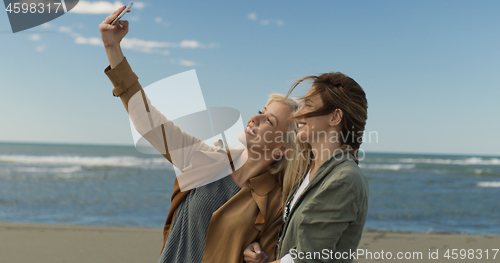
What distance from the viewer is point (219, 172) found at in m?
1.87

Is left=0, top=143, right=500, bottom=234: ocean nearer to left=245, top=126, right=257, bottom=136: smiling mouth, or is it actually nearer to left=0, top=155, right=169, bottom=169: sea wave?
left=0, top=155, right=169, bottom=169: sea wave

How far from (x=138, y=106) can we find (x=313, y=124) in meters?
0.86

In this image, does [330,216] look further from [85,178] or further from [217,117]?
[85,178]

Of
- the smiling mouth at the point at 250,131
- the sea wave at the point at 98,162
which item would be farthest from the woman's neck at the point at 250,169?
the sea wave at the point at 98,162

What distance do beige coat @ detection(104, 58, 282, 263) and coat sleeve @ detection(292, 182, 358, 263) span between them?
468 mm

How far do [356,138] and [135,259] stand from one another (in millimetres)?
4335

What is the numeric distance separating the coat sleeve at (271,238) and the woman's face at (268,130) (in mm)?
369

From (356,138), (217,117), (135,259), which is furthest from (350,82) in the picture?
(135,259)

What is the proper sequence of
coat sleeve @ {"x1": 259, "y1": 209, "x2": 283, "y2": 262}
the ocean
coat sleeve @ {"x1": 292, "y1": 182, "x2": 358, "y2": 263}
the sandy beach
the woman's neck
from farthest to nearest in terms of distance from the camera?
the ocean, the sandy beach, the woman's neck, coat sleeve @ {"x1": 259, "y1": 209, "x2": 283, "y2": 262}, coat sleeve @ {"x1": 292, "y1": 182, "x2": 358, "y2": 263}

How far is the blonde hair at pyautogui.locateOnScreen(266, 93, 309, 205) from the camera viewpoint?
1803 mm

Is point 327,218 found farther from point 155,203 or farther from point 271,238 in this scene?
point 155,203

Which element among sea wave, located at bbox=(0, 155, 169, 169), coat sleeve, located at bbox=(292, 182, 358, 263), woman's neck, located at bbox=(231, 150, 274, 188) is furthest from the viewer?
sea wave, located at bbox=(0, 155, 169, 169)

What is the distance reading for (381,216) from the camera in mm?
9906

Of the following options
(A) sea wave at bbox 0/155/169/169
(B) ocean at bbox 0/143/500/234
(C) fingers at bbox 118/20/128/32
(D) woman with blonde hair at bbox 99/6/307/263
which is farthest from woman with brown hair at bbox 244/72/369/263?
(A) sea wave at bbox 0/155/169/169
